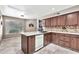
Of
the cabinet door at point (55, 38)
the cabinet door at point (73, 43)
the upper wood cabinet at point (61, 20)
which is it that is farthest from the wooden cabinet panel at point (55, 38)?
the cabinet door at point (73, 43)

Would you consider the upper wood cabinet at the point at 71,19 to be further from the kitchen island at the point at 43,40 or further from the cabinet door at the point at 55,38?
the cabinet door at the point at 55,38

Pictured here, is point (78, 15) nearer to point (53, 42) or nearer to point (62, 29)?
point (62, 29)

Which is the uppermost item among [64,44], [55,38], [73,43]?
[55,38]

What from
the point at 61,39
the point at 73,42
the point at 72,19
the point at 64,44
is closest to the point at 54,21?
the point at 72,19

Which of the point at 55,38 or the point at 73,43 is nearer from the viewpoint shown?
the point at 73,43

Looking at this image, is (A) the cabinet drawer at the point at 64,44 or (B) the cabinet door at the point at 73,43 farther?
(A) the cabinet drawer at the point at 64,44

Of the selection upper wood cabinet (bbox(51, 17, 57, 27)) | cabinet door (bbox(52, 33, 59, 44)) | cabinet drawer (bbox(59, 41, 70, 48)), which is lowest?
cabinet drawer (bbox(59, 41, 70, 48))

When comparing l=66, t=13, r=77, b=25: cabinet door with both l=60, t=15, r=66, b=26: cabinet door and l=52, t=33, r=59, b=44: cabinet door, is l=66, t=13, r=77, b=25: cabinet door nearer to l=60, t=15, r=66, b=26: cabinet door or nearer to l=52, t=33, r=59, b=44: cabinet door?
l=60, t=15, r=66, b=26: cabinet door

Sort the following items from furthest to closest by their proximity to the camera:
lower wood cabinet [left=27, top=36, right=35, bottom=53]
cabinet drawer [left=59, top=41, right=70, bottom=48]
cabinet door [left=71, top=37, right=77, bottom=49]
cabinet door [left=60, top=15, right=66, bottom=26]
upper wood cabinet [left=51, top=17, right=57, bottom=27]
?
upper wood cabinet [left=51, top=17, right=57, bottom=27], cabinet door [left=60, top=15, right=66, bottom=26], cabinet drawer [left=59, top=41, right=70, bottom=48], cabinet door [left=71, top=37, right=77, bottom=49], lower wood cabinet [left=27, top=36, right=35, bottom=53]

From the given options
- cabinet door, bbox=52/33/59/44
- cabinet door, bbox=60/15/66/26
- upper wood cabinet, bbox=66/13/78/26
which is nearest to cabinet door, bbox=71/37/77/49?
upper wood cabinet, bbox=66/13/78/26

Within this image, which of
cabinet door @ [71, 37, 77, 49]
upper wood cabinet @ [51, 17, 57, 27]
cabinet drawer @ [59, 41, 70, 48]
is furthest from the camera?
upper wood cabinet @ [51, 17, 57, 27]

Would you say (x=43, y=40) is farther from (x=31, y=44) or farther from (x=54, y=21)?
(x=54, y=21)

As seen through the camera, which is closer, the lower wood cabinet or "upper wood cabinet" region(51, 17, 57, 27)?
the lower wood cabinet
